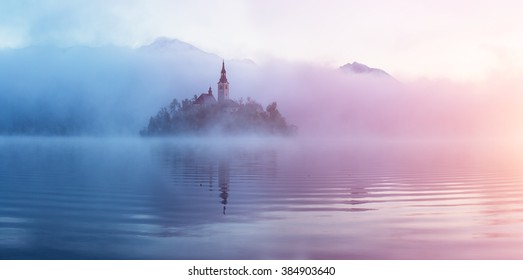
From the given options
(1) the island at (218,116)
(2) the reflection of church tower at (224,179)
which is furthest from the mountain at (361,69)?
(2) the reflection of church tower at (224,179)

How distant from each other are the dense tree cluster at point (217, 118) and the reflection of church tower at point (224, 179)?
5.08 feet

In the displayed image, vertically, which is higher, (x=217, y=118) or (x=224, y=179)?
(x=217, y=118)

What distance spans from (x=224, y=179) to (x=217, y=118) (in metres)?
7.94

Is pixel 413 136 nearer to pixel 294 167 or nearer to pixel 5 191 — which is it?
pixel 294 167

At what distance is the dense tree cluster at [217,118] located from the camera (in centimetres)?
1445

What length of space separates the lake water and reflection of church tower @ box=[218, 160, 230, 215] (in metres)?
0.05

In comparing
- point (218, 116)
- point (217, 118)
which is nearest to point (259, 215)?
point (218, 116)

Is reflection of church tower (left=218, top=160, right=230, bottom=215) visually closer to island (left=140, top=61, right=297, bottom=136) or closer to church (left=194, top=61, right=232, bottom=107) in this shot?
island (left=140, top=61, right=297, bottom=136)

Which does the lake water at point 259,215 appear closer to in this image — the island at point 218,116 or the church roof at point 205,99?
the island at point 218,116

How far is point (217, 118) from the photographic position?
20531 millimetres

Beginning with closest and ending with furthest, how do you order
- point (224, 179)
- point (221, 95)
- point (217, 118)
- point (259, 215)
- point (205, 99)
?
point (259, 215), point (224, 179), point (221, 95), point (205, 99), point (217, 118)

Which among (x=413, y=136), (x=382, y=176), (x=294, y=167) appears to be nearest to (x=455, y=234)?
(x=382, y=176)

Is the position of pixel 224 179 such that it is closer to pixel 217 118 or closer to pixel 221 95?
pixel 221 95

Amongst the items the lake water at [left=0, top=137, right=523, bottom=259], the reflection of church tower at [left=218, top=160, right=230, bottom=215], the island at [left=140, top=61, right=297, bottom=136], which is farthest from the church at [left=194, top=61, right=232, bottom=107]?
the lake water at [left=0, top=137, right=523, bottom=259]
